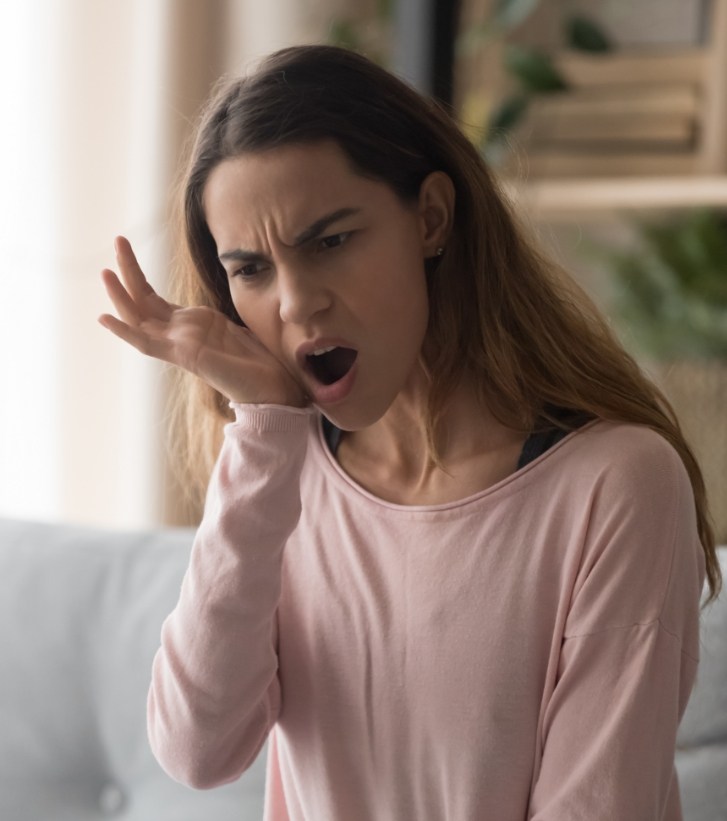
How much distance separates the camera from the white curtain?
2.20 m

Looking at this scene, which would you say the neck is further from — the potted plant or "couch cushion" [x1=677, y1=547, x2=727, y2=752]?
the potted plant

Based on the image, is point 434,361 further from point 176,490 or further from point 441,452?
point 176,490

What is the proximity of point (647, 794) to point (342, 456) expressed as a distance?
0.43 meters

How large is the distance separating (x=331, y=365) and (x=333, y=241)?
0.44 ft

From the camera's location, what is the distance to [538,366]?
114 centimetres

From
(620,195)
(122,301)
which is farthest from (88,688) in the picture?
(620,195)

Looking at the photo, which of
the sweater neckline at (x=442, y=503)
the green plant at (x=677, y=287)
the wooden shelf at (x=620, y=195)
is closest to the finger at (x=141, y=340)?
the sweater neckline at (x=442, y=503)

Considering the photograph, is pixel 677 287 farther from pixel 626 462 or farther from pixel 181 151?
pixel 626 462

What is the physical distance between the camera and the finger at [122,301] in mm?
1148

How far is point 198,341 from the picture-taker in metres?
1.13

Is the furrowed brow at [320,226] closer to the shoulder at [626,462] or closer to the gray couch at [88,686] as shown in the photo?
the shoulder at [626,462]

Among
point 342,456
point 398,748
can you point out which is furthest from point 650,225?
point 398,748

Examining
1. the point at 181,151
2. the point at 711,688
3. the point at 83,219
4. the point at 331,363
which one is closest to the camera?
the point at 331,363

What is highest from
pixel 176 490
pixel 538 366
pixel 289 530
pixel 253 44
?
pixel 253 44
